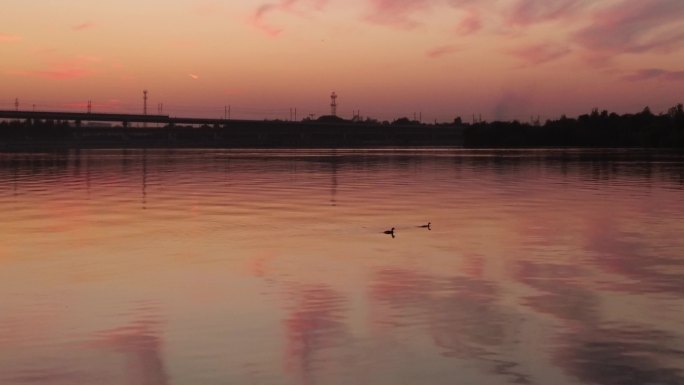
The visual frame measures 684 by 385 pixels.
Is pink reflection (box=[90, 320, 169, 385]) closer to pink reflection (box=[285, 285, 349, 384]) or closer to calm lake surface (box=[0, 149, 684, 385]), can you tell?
calm lake surface (box=[0, 149, 684, 385])

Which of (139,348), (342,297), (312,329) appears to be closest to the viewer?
(139,348)

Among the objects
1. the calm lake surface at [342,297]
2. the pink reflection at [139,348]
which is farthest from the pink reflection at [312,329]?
the pink reflection at [139,348]

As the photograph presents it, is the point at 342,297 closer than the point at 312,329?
No

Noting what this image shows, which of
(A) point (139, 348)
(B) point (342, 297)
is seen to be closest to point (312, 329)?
(B) point (342, 297)

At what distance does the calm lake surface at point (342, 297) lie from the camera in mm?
11484

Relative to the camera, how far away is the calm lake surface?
1148 cm

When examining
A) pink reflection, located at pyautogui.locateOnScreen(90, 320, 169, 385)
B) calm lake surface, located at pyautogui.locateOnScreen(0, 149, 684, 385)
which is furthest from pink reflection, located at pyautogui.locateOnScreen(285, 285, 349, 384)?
pink reflection, located at pyautogui.locateOnScreen(90, 320, 169, 385)

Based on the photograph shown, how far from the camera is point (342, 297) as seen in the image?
16.4m

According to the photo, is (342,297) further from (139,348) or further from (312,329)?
(139,348)

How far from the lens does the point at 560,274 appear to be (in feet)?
62.5

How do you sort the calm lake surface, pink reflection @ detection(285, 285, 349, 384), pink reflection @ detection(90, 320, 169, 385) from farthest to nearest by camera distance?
1. pink reflection @ detection(285, 285, 349, 384)
2. the calm lake surface
3. pink reflection @ detection(90, 320, 169, 385)

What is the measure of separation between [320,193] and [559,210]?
15.4 meters

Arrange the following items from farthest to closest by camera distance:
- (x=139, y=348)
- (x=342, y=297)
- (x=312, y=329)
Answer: (x=342, y=297)
(x=312, y=329)
(x=139, y=348)

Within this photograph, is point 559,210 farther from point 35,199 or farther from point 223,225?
point 35,199
